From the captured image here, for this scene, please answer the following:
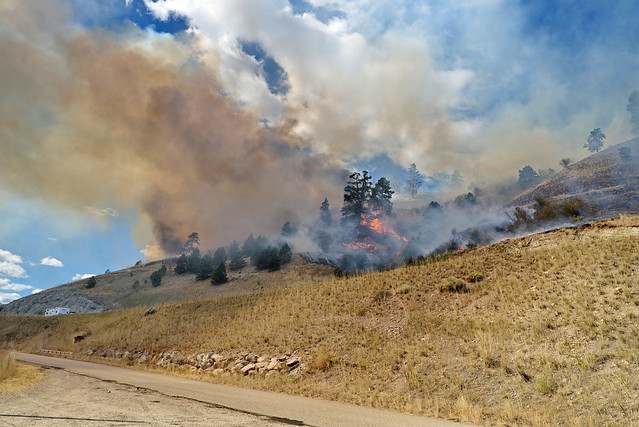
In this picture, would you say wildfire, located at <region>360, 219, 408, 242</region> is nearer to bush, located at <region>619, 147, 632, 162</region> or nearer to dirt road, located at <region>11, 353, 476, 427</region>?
bush, located at <region>619, 147, 632, 162</region>

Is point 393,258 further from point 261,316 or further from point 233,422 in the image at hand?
point 233,422

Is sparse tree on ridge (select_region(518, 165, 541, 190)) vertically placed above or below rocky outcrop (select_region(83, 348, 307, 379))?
above

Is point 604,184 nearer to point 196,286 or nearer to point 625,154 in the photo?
point 625,154

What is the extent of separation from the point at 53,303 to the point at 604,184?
128509 millimetres

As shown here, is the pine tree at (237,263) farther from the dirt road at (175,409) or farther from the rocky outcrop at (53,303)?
the dirt road at (175,409)

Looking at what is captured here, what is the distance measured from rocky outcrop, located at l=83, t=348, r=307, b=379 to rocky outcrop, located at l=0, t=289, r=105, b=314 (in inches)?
2306

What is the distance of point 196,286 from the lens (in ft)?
222

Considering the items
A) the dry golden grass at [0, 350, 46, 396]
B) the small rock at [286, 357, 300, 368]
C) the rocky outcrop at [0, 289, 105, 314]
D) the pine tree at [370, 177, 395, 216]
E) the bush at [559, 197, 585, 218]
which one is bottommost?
the small rock at [286, 357, 300, 368]

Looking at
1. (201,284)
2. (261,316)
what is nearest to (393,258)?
(201,284)

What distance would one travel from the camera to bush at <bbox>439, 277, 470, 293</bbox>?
2000 centimetres

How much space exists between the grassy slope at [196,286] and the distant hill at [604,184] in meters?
48.9

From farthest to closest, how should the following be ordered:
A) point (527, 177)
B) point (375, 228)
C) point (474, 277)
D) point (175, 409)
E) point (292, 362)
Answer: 1. point (527, 177)
2. point (375, 228)
3. point (474, 277)
4. point (292, 362)
5. point (175, 409)

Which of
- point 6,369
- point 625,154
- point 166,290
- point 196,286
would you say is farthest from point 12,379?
point 625,154

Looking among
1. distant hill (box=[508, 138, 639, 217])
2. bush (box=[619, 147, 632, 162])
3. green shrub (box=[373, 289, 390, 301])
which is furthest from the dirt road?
bush (box=[619, 147, 632, 162])
